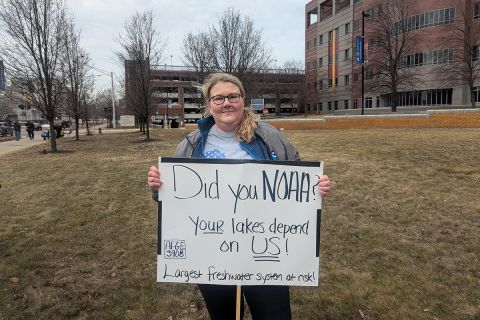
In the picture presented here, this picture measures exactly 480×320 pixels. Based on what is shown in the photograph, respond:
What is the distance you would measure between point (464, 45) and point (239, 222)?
156ft

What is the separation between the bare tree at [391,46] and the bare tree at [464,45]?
4466mm

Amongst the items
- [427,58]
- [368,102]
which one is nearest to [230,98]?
[427,58]

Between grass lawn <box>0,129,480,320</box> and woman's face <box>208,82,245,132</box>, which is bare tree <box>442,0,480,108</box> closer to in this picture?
grass lawn <box>0,129,480,320</box>

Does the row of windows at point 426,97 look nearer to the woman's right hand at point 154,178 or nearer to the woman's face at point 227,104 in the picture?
the woman's face at point 227,104

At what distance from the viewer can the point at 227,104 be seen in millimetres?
2482

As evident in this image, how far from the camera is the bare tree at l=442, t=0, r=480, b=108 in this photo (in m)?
40.8

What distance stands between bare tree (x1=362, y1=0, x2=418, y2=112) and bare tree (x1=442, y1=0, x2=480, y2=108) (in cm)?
447

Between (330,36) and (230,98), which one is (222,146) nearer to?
(230,98)

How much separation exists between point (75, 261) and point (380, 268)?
139 inches

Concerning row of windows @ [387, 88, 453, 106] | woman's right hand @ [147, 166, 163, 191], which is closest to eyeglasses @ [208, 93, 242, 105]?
woman's right hand @ [147, 166, 163, 191]

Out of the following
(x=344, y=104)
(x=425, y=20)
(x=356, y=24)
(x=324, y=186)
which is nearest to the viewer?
(x=324, y=186)

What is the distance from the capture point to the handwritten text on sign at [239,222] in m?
2.45

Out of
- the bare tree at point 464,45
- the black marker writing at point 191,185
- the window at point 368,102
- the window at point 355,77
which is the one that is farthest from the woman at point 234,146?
the window at point 355,77

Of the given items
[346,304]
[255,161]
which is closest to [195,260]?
[255,161]
